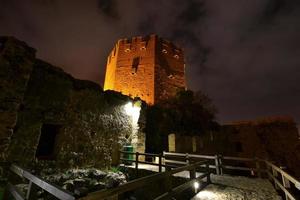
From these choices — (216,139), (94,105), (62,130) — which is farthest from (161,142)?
(62,130)

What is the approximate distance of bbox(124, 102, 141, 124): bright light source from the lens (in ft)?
29.5

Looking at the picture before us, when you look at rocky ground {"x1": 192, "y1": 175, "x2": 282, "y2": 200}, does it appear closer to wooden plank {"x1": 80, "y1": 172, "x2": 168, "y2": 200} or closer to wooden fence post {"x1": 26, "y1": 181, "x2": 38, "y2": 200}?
wooden plank {"x1": 80, "y1": 172, "x2": 168, "y2": 200}

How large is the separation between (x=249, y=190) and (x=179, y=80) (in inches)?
610

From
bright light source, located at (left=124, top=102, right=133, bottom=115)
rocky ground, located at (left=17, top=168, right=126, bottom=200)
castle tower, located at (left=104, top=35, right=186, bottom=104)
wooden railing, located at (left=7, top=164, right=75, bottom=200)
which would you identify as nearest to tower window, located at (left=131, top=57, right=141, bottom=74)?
castle tower, located at (left=104, top=35, right=186, bottom=104)

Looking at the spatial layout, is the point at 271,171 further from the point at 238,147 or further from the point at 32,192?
the point at 238,147

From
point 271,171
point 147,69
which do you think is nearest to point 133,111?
point 271,171

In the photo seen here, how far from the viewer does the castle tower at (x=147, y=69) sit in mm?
17625

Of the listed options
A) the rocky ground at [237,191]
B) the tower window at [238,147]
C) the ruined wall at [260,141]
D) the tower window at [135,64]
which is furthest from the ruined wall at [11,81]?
the tower window at [238,147]

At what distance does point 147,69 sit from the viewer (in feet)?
59.4

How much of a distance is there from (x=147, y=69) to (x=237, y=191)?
14878 mm

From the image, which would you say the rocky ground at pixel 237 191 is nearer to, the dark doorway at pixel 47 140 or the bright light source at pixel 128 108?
the bright light source at pixel 128 108

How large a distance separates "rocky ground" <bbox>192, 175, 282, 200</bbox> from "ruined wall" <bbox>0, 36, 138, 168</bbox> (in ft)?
14.8

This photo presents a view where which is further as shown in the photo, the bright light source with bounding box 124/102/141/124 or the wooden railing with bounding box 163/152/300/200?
the bright light source with bounding box 124/102/141/124

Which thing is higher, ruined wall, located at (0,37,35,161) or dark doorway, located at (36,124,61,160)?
ruined wall, located at (0,37,35,161)
